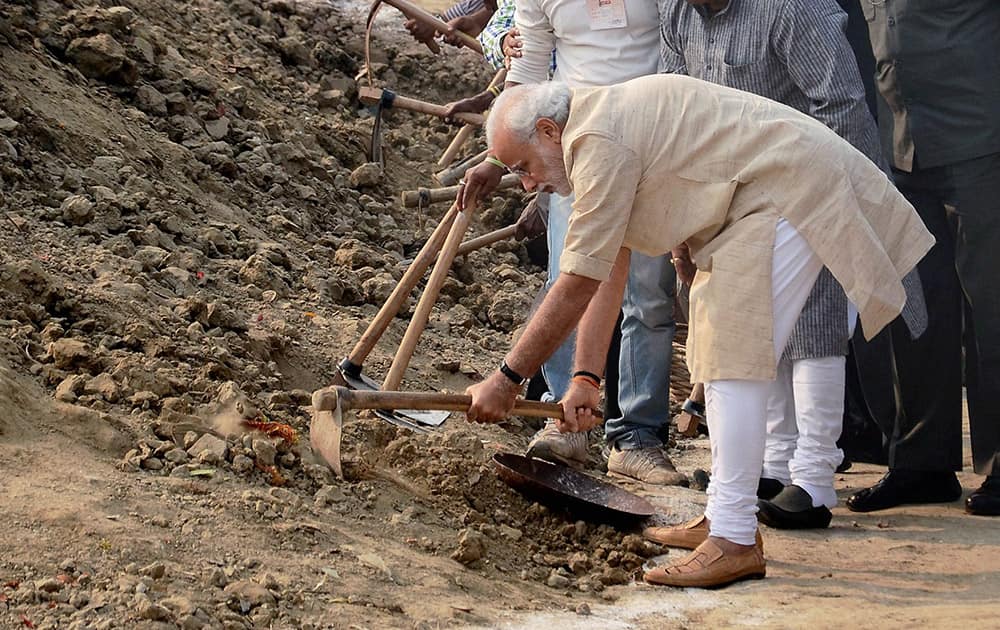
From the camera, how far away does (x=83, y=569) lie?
3133mm

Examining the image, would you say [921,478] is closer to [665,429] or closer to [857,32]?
[665,429]

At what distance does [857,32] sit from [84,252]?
3.19m

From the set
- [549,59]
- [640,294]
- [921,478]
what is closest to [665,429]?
[640,294]

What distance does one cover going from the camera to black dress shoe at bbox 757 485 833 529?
4371mm

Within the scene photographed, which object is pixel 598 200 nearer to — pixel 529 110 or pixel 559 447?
pixel 529 110

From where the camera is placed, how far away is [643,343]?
4988 millimetres

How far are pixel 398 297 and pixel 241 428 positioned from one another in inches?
51.0

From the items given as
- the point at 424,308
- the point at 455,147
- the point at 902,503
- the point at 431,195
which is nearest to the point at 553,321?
the point at 424,308

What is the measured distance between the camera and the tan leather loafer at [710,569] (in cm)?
373

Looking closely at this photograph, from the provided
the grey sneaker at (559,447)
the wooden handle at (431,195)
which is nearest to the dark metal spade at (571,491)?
the grey sneaker at (559,447)

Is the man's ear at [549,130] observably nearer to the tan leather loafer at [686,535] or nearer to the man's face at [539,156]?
the man's face at [539,156]

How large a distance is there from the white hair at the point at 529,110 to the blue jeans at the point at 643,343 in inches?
53.6

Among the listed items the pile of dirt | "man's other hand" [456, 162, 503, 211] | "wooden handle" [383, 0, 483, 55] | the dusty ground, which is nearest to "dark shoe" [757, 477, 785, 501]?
the dusty ground

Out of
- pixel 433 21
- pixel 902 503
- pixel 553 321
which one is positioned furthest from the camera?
pixel 433 21
